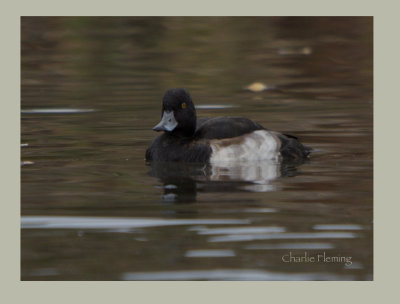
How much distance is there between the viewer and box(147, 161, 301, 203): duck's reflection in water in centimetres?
834

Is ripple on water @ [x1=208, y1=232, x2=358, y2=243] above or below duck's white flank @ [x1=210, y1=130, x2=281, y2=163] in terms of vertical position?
below

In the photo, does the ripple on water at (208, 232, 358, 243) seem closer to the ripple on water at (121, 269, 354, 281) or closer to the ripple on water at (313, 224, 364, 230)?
the ripple on water at (313, 224, 364, 230)

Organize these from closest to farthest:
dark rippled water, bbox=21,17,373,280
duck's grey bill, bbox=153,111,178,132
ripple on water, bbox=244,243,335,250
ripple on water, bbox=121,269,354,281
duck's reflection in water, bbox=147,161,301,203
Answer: ripple on water, bbox=121,269,354,281
dark rippled water, bbox=21,17,373,280
ripple on water, bbox=244,243,335,250
duck's reflection in water, bbox=147,161,301,203
duck's grey bill, bbox=153,111,178,132

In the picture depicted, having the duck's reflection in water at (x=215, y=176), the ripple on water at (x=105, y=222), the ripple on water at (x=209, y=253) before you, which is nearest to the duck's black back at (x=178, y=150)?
the duck's reflection in water at (x=215, y=176)

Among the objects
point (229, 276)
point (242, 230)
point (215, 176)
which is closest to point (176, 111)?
point (215, 176)

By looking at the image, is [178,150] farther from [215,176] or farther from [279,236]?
[279,236]

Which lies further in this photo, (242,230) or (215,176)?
(215,176)

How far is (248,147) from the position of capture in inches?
388

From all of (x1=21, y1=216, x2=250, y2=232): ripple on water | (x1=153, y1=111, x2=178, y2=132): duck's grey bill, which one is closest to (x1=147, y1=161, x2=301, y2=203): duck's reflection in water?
(x1=153, y1=111, x2=178, y2=132): duck's grey bill

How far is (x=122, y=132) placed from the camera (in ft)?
37.1

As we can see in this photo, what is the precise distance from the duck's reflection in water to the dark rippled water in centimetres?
2

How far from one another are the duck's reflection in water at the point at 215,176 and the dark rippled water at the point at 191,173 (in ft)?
0.07

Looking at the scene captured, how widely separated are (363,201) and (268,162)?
2.17 metres

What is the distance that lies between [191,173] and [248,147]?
0.91 meters
